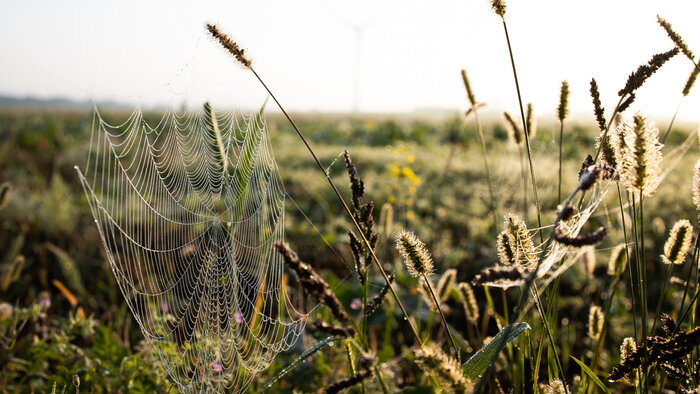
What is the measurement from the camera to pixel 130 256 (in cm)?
454

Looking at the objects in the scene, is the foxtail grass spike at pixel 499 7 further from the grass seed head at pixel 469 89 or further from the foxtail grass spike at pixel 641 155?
the grass seed head at pixel 469 89

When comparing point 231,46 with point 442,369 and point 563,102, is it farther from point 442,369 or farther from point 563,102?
point 563,102

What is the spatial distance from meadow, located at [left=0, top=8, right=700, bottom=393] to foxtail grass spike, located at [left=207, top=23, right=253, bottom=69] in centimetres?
30

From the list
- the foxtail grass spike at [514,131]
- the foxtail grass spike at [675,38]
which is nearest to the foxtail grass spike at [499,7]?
the foxtail grass spike at [675,38]

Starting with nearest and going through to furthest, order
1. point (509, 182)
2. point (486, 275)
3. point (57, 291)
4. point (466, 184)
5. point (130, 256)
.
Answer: point (486, 275) < point (57, 291) < point (130, 256) < point (509, 182) < point (466, 184)

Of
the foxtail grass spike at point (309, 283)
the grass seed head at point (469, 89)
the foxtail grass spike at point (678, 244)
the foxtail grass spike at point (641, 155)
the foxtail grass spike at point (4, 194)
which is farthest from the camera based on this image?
the foxtail grass spike at point (4, 194)

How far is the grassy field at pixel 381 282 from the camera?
74.7 inches

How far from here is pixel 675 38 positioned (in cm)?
117

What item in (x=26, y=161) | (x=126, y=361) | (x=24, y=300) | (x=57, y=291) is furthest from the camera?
(x=26, y=161)

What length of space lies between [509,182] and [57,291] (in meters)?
4.24

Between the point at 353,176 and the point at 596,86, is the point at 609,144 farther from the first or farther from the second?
the point at 353,176

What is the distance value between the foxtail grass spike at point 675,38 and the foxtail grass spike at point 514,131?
0.63 meters

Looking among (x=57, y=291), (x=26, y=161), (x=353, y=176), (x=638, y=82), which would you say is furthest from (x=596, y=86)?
(x=26, y=161)

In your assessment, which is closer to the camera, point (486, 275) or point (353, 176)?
point (486, 275)
